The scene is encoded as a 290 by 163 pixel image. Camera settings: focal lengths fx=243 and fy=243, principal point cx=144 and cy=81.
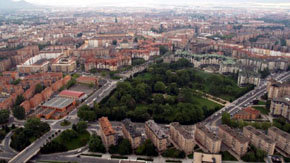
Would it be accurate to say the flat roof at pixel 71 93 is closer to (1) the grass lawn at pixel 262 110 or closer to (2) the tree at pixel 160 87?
(2) the tree at pixel 160 87

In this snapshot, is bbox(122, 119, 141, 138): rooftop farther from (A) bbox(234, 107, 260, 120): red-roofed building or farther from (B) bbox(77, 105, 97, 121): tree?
(A) bbox(234, 107, 260, 120): red-roofed building

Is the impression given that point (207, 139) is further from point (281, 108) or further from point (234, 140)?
point (281, 108)

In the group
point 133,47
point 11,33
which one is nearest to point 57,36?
point 11,33

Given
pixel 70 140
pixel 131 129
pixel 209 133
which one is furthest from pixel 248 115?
pixel 70 140

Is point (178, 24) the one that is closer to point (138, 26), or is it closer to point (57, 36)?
point (138, 26)

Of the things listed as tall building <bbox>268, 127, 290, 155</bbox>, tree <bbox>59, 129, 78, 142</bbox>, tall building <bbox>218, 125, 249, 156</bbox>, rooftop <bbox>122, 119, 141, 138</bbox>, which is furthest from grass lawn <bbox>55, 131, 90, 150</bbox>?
tall building <bbox>268, 127, 290, 155</bbox>
